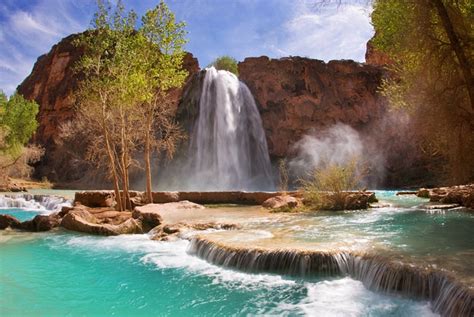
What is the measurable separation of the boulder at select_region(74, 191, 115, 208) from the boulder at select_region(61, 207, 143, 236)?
15.5 ft

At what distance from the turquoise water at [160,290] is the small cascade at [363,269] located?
7.5 inches

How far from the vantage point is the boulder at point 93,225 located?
12.6 metres

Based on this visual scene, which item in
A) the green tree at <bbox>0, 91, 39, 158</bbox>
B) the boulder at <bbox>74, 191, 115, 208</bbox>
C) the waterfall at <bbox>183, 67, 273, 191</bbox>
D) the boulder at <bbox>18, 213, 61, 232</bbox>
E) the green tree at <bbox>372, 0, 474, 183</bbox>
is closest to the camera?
the green tree at <bbox>372, 0, 474, 183</bbox>

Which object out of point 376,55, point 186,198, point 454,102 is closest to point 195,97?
point 186,198

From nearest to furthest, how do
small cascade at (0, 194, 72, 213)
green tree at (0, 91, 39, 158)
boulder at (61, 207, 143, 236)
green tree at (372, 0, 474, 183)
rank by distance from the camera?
green tree at (372, 0, 474, 183) → boulder at (61, 207, 143, 236) → small cascade at (0, 194, 72, 213) → green tree at (0, 91, 39, 158)

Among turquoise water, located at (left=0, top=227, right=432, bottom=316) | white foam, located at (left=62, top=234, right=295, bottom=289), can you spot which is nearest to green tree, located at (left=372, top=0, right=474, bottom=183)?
turquoise water, located at (left=0, top=227, right=432, bottom=316)

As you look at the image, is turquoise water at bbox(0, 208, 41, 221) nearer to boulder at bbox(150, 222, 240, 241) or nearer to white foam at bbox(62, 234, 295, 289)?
white foam at bbox(62, 234, 295, 289)

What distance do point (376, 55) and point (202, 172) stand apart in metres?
26.2

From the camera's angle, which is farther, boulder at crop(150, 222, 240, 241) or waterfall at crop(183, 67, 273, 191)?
waterfall at crop(183, 67, 273, 191)

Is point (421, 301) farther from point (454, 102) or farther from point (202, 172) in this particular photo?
point (202, 172)

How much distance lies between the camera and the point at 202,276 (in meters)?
7.70

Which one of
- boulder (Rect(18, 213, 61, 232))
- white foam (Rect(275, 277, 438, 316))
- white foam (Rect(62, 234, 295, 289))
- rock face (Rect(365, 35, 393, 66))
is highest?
rock face (Rect(365, 35, 393, 66))

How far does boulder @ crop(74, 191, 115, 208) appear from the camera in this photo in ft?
62.2

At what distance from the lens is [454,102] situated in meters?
8.39
